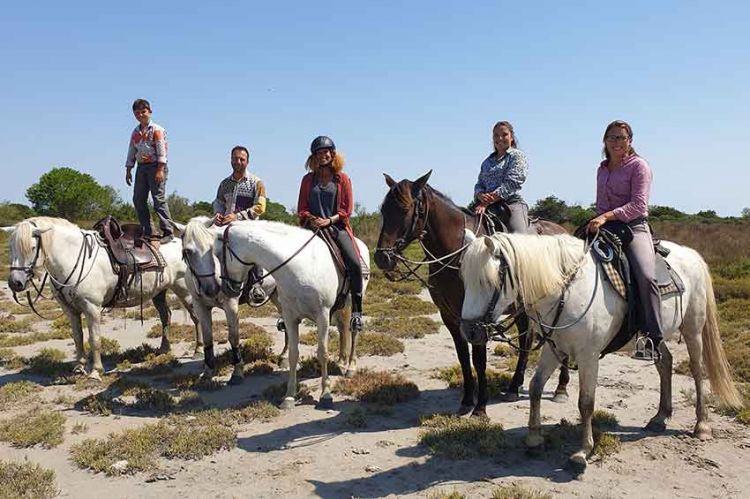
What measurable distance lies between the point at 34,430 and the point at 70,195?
53.7 meters

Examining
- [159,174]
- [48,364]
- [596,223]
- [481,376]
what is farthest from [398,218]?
[48,364]

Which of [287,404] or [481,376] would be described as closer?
[481,376]

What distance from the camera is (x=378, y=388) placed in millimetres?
6332

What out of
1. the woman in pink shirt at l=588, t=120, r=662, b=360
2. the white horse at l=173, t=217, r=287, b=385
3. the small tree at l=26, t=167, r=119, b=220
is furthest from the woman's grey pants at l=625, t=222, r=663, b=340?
the small tree at l=26, t=167, r=119, b=220

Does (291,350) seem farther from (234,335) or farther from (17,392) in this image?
(17,392)

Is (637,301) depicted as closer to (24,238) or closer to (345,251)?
(345,251)

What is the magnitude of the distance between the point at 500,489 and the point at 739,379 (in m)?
4.66

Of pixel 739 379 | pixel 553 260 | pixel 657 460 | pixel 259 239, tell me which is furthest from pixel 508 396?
pixel 259 239

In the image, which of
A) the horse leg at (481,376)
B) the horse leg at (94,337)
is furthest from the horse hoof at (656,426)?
the horse leg at (94,337)

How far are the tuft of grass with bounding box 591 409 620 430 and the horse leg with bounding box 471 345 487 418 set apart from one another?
119cm

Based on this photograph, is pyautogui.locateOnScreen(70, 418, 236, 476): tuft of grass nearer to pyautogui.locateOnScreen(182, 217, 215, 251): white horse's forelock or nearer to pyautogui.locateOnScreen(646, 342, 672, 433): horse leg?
pyautogui.locateOnScreen(182, 217, 215, 251): white horse's forelock

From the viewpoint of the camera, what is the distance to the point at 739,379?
21.1 feet

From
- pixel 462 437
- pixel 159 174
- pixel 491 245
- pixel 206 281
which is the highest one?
pixel 159 174

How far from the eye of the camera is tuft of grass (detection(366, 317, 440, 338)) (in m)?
9.75
